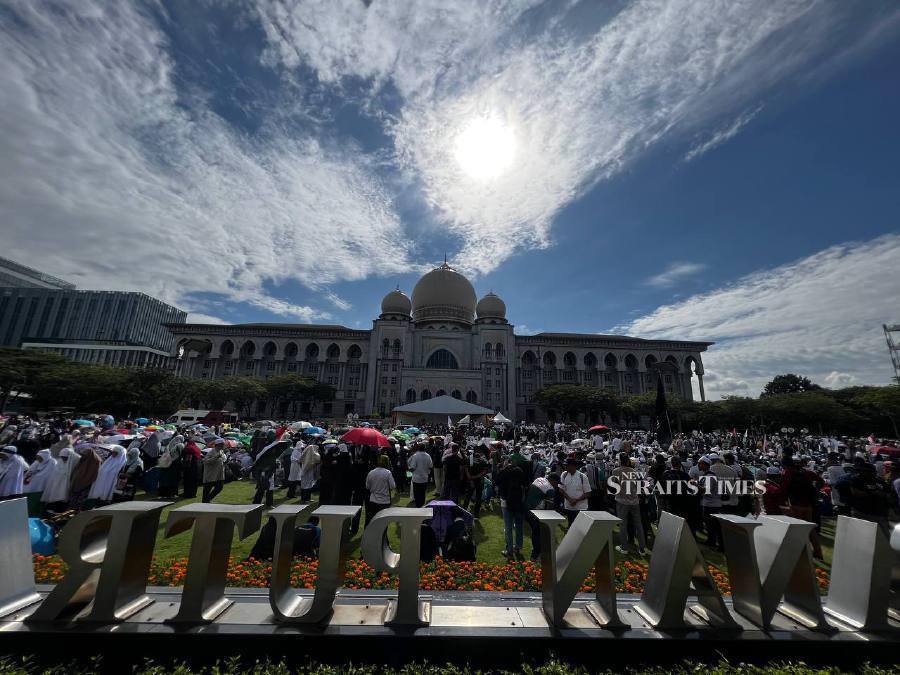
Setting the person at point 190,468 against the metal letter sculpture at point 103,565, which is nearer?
the metal letter sculpture at point 103,565

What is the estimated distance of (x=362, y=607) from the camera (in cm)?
398

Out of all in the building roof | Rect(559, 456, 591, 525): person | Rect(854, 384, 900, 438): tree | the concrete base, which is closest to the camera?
the concrete base

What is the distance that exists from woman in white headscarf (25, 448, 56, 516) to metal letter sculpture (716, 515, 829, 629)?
1131cm

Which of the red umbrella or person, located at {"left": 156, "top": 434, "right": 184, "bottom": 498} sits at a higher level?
the red umbrella

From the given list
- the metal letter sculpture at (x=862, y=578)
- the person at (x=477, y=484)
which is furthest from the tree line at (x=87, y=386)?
the metal letter sculpture at (x=862, y=578)

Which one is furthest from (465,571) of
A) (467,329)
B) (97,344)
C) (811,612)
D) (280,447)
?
(97,344)

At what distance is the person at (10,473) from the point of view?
6844 millimetres

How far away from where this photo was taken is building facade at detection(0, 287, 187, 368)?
7312cm

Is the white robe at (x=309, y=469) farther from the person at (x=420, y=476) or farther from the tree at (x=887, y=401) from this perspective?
the tree at (x=887, y=401)

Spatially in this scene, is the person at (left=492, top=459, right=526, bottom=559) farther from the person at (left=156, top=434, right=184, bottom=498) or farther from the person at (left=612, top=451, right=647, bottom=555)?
the person at (left=156, top=434, right=184, bottom=498)

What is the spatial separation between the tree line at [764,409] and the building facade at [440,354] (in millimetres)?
7007

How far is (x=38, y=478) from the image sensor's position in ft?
24.8

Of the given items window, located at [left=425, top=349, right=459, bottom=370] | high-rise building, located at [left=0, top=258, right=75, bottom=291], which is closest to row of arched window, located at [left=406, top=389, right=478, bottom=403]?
window, located at [left=425, top=349, right=459, bottom=370]

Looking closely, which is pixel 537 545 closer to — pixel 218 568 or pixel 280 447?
pixel 218 568
